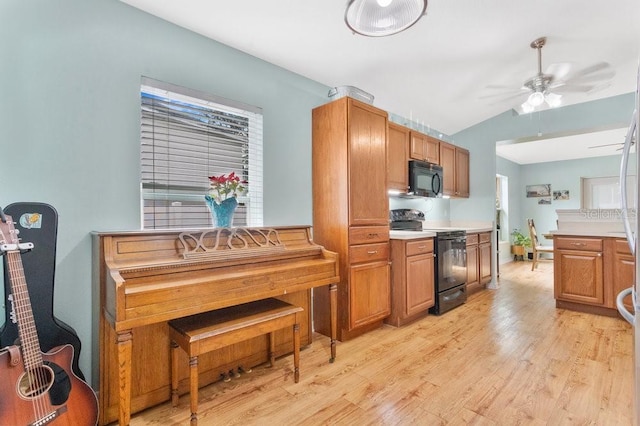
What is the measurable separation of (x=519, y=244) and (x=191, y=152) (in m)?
7.57

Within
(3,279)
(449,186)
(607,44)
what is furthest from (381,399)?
(607,44)

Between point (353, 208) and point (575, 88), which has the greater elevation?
point (575, 88)

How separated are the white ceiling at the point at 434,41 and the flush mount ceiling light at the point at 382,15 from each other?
509 mm

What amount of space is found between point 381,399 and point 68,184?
7.28 ft

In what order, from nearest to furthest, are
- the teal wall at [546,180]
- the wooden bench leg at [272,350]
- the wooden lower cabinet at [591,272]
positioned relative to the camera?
the wooden bench leg at [272,350] → the wooden lower cabinet at [591,272] → the teal wall at [546,180]

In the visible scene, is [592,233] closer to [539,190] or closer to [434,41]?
[434,41]

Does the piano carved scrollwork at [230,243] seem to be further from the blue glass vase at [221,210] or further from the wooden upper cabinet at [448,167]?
the wooden upper cabinet at [448,167]

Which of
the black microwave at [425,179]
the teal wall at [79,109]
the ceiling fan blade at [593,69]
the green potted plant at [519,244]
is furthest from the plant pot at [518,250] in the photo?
the teal wall at [79,109]

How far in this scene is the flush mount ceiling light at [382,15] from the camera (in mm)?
1656

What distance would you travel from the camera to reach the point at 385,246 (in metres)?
3.09

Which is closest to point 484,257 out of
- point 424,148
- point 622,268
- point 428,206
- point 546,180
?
point 428,206

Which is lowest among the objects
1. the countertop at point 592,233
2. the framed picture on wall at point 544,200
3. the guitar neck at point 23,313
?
the guitar neck at point 23,313

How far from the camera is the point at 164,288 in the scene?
162cm

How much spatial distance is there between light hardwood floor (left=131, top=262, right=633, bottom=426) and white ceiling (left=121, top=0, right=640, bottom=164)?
8.17 ft
